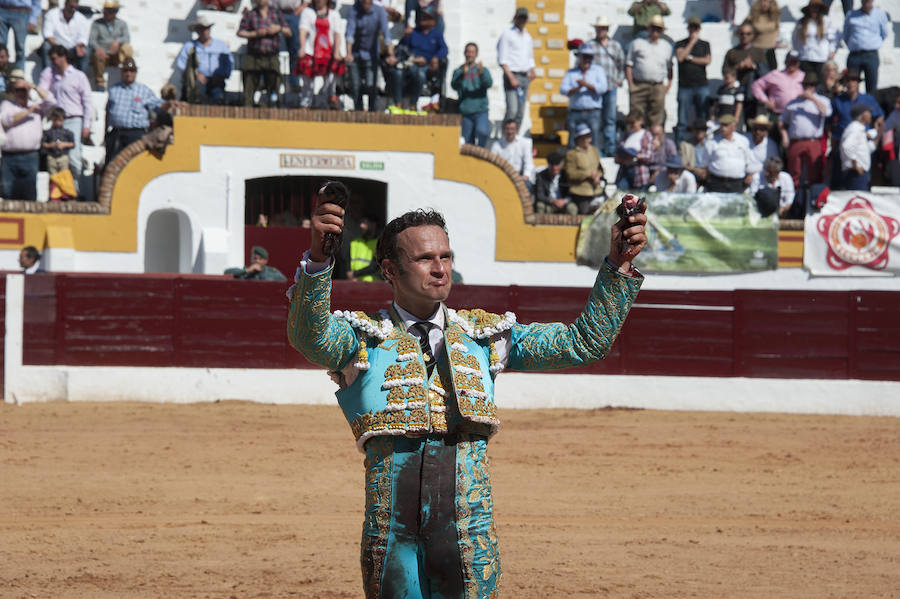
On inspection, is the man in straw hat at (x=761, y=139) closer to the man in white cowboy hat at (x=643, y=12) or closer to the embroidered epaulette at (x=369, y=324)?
the man in white cowboy hat at (x=643, y=12)

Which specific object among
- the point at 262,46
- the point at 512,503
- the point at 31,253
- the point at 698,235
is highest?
the point at 262,46

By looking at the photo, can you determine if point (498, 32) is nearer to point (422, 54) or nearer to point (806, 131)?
point (422, 54)

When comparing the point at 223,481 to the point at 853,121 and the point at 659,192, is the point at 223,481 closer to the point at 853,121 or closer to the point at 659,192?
the point at 659,192

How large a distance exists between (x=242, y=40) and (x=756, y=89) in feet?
18.5

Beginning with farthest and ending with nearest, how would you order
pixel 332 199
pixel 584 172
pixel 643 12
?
pixel 643 12, pixel 584 172, pixel 332 199

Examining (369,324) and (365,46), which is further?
(365,46)

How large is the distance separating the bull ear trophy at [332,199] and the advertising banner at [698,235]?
10.7m

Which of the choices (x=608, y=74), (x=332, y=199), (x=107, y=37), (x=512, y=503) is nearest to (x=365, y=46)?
(x=608, y=74)

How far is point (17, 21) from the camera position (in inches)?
548

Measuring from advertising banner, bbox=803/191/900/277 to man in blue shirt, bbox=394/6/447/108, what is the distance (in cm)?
412

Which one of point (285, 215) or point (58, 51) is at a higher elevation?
point (58, 51)

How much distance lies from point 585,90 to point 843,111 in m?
2.67

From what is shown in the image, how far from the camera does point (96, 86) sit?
14375mm

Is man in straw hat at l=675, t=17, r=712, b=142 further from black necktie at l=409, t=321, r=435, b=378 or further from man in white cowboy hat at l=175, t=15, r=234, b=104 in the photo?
black necktie at l=409, t=321, r=435, b=378
